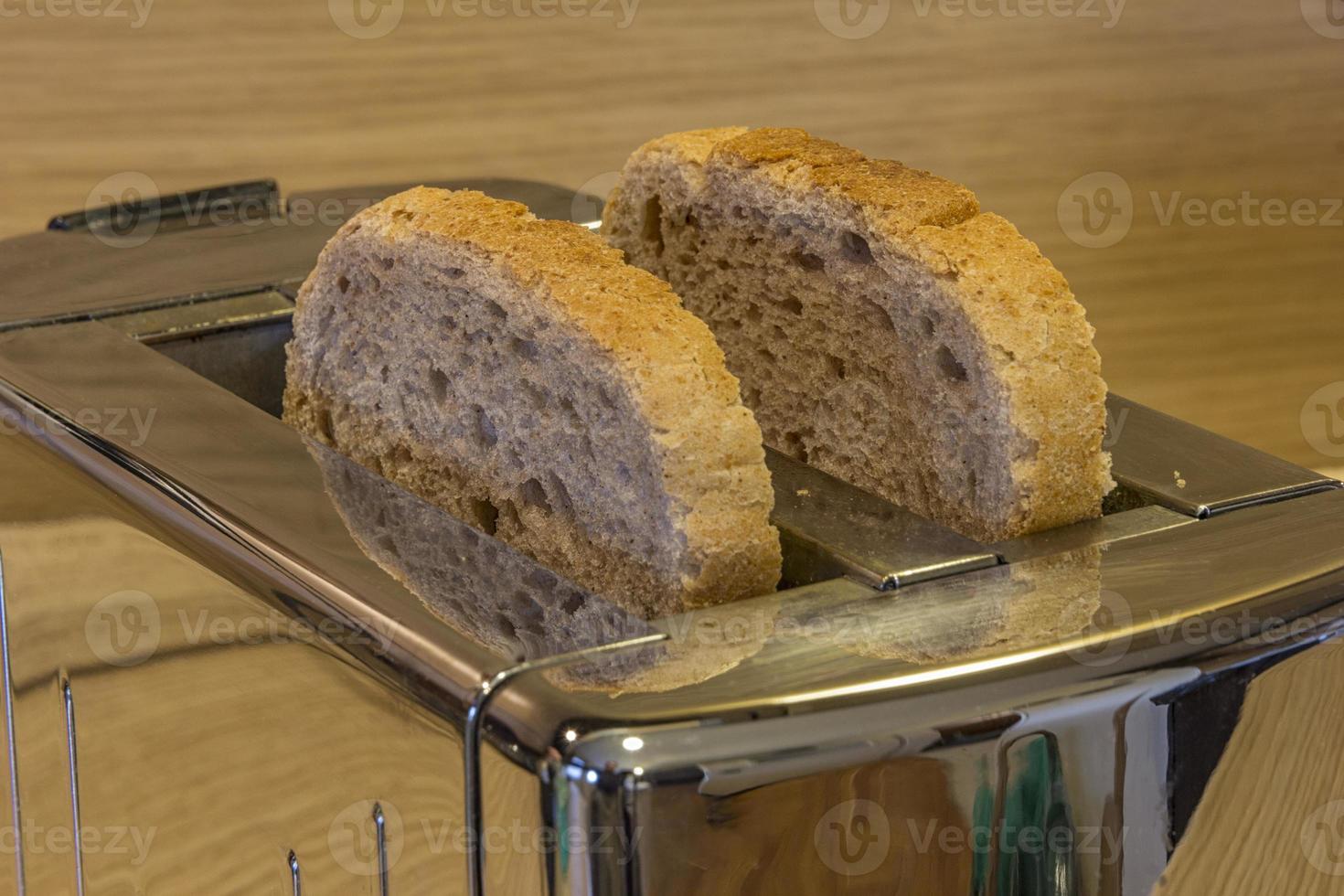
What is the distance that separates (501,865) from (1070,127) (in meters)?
1.23

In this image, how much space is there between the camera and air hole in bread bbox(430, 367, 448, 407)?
1.97ft

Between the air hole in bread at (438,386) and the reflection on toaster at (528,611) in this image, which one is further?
the air hole in bread at (438,386)

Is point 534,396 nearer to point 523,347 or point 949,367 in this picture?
point 523,347

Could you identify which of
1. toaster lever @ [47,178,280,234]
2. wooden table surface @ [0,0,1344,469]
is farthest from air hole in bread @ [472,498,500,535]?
wooden table surface @ [0,0,1344,469]

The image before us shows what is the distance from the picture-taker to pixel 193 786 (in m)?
0.54

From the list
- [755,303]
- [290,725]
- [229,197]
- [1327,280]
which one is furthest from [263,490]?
[1327,280]

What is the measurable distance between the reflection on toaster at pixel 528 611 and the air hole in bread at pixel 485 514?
0.05 metres

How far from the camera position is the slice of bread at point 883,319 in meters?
0.52

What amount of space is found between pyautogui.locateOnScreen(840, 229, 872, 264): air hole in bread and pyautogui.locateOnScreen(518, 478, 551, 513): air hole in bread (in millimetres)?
145

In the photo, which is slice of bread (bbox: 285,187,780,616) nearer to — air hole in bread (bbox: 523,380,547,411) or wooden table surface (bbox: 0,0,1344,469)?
air hole in bread (bbox: 523,380,547,411)

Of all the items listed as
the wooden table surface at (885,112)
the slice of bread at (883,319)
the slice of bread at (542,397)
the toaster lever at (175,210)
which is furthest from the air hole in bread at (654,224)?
the wooden table surface at (885,112)

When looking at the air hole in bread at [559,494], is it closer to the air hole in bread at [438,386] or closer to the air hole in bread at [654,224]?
the air hole in bread at [438,386]

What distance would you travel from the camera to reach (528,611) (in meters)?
0.47

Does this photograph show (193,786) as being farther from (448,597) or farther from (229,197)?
(229,197)
